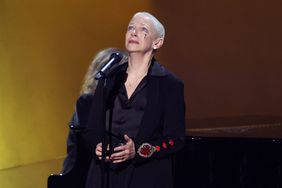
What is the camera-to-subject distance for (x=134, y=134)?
1774 mm

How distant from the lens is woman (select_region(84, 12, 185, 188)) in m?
1.75

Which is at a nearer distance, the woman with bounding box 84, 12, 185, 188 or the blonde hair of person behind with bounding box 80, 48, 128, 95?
the woman with bounding box 84, 12, 185, 188

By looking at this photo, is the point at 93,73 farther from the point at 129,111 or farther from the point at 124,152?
the point at 124,152

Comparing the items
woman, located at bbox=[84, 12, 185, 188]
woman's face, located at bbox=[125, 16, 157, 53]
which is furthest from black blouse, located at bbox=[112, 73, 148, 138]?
woman's face, located at bbox=[125, 16, 157, 53]

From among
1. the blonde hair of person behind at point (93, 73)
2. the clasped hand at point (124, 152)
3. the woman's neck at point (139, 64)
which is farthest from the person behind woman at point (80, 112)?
the clasped hand at point (124, 152)

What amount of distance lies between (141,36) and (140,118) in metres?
0.27

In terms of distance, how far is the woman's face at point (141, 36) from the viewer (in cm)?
181

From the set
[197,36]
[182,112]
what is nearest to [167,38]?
[197,36]

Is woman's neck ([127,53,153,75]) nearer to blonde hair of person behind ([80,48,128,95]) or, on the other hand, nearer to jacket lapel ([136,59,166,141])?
jacket lapel ([136,59,166,141])

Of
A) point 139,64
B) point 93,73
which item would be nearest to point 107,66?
point 139,64

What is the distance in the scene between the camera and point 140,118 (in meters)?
1.78

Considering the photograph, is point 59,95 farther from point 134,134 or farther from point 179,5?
point 134,134

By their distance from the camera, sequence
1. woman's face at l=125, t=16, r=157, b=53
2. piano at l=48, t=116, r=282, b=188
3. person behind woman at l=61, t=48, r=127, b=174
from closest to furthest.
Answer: woman's face at l=125, t=16, r=157, b=53, person behind woman at l=61, t=48, r=127, b=174, piano at l=48, t=116, r=282, b=188

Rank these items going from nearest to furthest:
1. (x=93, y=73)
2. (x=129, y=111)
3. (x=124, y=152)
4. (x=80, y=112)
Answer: (x=124, y=152), (x=129, y=111), (x=80, y=112), (x=93, y=73)
